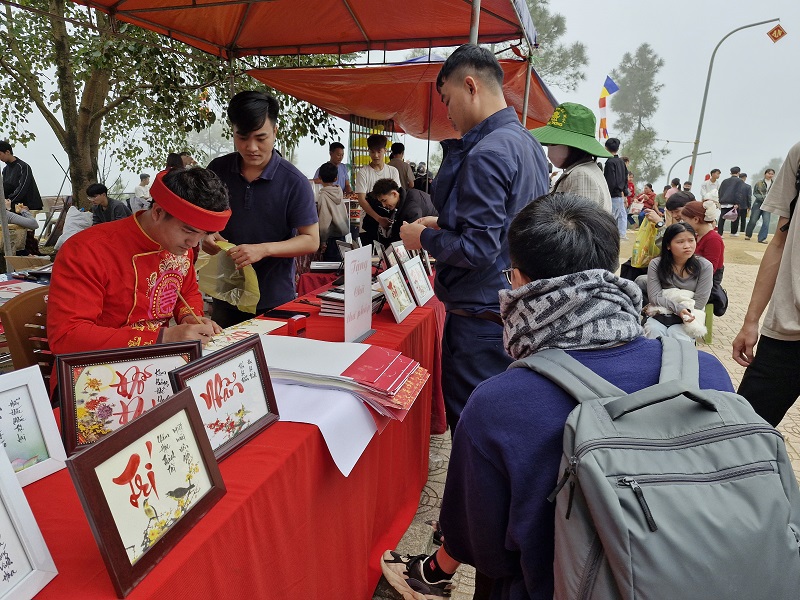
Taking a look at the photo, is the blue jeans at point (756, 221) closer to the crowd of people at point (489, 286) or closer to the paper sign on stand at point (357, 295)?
the crowd of people at point (489, 286)

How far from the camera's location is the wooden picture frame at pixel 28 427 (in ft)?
3.00

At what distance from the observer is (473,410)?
3.04 feet

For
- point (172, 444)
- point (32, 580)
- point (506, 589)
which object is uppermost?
point (172, 444)

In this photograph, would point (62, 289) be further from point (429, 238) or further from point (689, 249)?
point (689, 249)

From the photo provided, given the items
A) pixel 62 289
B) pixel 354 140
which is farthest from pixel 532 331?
pixel 354 140

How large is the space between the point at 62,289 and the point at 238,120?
111cm

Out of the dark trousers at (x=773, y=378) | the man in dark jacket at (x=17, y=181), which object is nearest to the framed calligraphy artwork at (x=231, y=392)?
the dark trousers at (x=773, y=378)

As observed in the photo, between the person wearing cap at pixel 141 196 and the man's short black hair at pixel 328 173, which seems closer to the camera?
the man's short black hair at pixel 328 173

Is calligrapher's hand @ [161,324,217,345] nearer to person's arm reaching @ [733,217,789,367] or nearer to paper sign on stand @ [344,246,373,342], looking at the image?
paper sign on stand @ [344,246,373,342]

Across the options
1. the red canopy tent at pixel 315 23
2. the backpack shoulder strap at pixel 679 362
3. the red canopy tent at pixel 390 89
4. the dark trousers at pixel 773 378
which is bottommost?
the dark trousers at pixel 773 378

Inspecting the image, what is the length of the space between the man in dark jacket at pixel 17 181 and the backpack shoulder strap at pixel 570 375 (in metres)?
8.15

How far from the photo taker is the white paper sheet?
1297mm

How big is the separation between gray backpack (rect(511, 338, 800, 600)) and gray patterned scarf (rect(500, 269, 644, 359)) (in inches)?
5.5

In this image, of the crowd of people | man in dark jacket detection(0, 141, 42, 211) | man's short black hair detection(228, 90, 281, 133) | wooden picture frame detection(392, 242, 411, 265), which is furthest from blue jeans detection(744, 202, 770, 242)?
man in dark jacket detection(0, 141, 42, 211)
